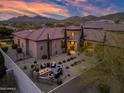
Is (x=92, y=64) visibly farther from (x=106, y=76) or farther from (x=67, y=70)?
(x=67, y=70)

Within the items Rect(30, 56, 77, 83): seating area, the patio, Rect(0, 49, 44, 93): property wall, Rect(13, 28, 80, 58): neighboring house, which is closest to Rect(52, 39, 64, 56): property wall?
Rect(13, 28, 80, 58): neighboring house

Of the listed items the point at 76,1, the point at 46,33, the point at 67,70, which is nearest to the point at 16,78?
the point at 67,70

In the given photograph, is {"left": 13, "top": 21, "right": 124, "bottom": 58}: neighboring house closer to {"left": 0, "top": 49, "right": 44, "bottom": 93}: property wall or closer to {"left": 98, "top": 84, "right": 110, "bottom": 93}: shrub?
{"left": 0, "top": 49, "right": 44, "bottom": 93}: property wall

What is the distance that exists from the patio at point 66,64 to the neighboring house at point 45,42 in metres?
1.69

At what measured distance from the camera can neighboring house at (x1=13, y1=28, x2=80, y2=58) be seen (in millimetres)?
31906

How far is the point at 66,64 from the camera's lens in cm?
2831

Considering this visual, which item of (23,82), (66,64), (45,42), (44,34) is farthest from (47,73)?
(44,34)

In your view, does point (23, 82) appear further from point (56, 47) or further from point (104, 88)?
point (56, 47)

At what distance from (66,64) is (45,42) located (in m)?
6.95

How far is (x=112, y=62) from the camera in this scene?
1733cm

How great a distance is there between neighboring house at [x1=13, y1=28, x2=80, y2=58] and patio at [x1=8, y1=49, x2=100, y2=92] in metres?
1.69

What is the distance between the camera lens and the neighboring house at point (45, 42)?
31.9 meters

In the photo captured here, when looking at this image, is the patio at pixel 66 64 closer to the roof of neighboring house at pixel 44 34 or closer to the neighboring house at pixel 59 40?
the neighboring house at pixel 59 40

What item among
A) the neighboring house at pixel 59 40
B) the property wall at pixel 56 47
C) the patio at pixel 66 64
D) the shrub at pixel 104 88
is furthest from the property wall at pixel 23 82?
the property wall at pixel 56 47
